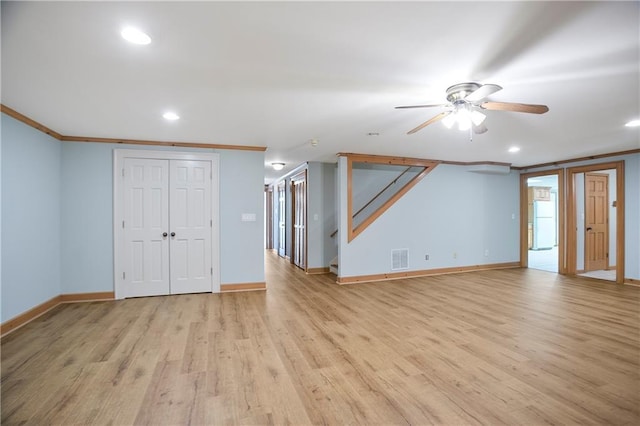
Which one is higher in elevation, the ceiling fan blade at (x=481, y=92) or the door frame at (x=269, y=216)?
the ceiling fan blade at (x=481, y=92)

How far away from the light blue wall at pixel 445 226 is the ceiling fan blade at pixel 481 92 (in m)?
2.93

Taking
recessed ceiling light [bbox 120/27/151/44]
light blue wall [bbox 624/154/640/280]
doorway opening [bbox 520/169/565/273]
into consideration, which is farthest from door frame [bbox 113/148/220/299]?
doorway opening [bbox 520/169/565/273]

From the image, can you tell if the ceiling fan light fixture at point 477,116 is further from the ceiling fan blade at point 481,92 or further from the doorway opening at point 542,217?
the doorway opening at point 542,217

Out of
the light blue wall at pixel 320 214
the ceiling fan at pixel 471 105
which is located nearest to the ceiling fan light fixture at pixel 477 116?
the ceiling fan at pixel 471 105

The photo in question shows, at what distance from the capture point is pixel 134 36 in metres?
1.87

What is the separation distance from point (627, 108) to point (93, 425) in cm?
523

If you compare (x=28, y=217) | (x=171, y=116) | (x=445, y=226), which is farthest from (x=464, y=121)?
(x=28, y=217)

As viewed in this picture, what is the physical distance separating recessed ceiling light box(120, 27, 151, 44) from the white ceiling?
5 centimetres

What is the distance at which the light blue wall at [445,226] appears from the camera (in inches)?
227

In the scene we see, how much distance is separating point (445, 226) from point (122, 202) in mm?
5888

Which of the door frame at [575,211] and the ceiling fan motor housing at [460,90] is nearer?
the ceiling fan motor housing at [460,90]

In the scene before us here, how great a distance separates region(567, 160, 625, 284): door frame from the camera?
5.57 metres

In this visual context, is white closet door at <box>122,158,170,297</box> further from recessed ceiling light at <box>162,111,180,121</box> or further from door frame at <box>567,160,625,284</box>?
door frame at <box>567,160,625,284</box>

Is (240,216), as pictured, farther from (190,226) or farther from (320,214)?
(320,214)
